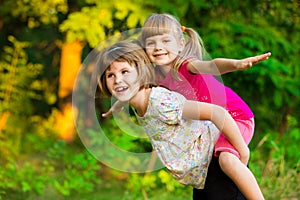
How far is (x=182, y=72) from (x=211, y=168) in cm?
43

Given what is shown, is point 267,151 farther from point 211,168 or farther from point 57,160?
point 211,168

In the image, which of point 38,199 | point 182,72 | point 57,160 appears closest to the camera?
point 182,72

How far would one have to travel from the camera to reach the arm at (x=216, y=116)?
7.79 ft

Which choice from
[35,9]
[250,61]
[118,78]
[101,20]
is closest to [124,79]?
[118,78]

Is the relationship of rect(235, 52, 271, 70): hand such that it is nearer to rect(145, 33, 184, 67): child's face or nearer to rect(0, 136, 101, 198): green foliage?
rect(145, 33, 184, 67): child's face

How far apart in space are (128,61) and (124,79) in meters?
0.08

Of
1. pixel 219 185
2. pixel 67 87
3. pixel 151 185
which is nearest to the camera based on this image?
pixel 219 185

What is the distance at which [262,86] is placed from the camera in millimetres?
5492

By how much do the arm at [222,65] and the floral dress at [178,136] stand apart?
165 mm

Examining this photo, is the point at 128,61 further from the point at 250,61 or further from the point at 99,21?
the point at 99,21

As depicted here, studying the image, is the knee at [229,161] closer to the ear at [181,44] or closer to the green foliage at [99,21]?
the ear at [181,44]

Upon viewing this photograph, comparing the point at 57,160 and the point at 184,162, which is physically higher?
the point at 184,162

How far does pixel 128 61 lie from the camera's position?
2.48 metres

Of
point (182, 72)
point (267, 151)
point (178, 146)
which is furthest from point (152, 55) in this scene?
point (267, 151)
